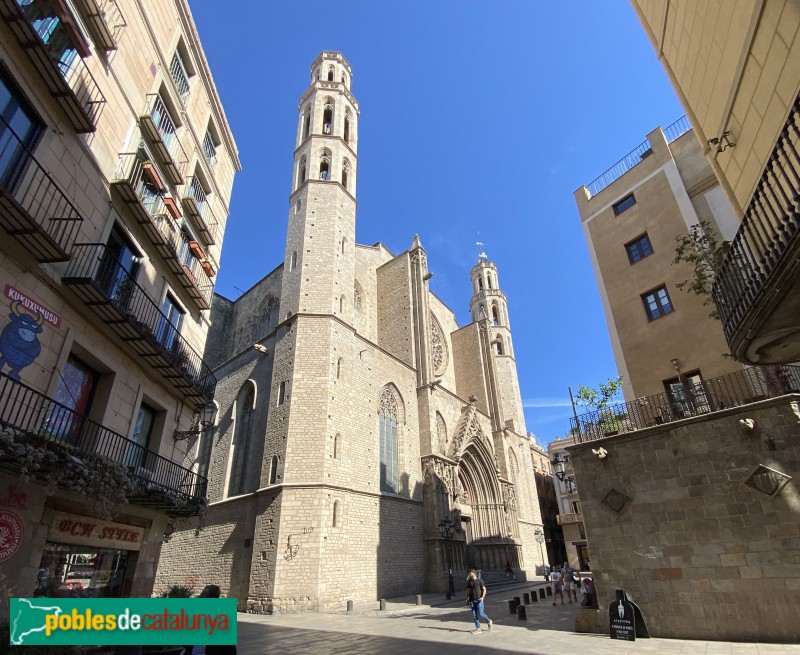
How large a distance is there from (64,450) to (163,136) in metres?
8.71

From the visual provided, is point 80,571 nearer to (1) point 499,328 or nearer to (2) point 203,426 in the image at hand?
(2) point 203,426

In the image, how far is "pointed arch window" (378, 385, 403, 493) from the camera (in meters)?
20.5

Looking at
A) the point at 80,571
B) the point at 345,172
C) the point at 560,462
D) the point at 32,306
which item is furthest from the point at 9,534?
the point at 560,462

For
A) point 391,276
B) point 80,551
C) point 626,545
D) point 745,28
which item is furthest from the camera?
point 391,276

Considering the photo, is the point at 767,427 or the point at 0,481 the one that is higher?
the point at 767,427

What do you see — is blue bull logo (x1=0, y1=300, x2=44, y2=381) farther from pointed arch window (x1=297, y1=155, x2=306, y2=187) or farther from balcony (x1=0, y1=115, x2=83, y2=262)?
pointed arch window (x1=297, y1=155, x2=306, y2=187)

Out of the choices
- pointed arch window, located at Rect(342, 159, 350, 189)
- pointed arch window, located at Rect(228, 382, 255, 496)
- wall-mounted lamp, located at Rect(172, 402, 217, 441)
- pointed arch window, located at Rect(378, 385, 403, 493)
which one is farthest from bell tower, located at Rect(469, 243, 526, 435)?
wall-mounted lamp, located at Rect(172, 402, 217, 441)

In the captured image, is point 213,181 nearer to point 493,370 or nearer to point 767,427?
point 767,427

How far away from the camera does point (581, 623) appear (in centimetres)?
989

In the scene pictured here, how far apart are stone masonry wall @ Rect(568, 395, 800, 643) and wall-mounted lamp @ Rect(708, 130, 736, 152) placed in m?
5.05

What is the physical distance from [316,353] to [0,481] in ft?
42.9

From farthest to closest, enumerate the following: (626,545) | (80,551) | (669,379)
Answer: (669,379)
(626,545)
(80,551)

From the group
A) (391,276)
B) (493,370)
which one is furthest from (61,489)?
(493,370)

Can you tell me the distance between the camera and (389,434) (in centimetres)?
2173
